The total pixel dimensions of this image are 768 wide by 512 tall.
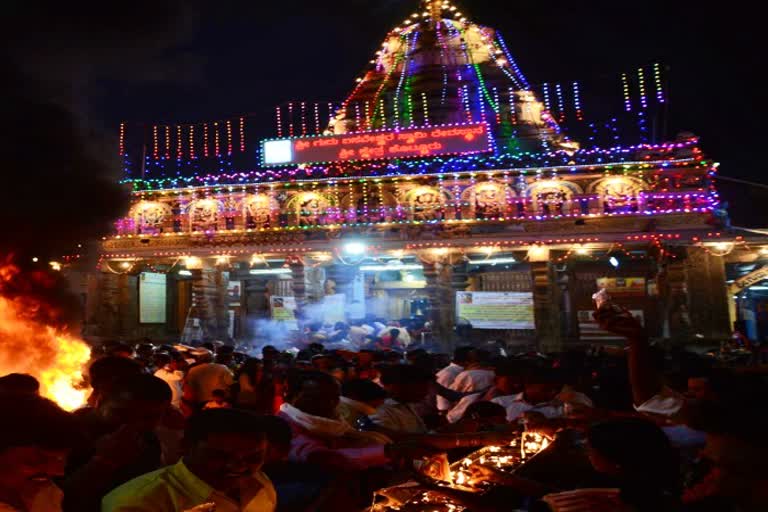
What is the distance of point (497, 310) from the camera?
21.6m

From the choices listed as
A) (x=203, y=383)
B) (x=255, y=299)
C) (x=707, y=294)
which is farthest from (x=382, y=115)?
(x=203, y=383)

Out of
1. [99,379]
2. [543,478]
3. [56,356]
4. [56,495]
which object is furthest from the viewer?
[56,356]

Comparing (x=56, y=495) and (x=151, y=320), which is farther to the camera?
(x=151, y=320)

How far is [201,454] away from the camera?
2447mm

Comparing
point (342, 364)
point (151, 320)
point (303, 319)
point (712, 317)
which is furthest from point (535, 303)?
point (151, 320)

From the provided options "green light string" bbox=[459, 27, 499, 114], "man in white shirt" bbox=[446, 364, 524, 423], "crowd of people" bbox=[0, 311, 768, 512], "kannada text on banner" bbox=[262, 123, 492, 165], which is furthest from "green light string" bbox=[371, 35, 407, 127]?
"crowd of people" bbox=[0, 311, 768, 512]

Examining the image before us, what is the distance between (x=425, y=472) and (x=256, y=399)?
3967mm

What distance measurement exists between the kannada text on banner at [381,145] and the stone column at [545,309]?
617 cm

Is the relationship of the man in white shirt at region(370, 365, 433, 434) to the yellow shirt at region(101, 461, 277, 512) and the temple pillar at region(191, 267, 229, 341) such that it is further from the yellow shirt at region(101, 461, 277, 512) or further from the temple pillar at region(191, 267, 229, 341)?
A: the temple pillar at region(191, 267, 229, 341)

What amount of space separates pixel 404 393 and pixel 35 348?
339 inches

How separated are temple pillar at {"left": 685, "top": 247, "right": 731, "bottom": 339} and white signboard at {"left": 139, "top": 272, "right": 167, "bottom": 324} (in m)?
23.3

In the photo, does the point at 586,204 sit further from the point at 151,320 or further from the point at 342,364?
the point at 151,320

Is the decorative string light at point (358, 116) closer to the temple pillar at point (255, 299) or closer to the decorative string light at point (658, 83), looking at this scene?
the temple pillar at point (255, 299)

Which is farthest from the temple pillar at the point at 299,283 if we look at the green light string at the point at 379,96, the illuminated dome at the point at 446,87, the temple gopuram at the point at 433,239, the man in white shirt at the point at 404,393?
the man in white shirt at the point at 404,393
